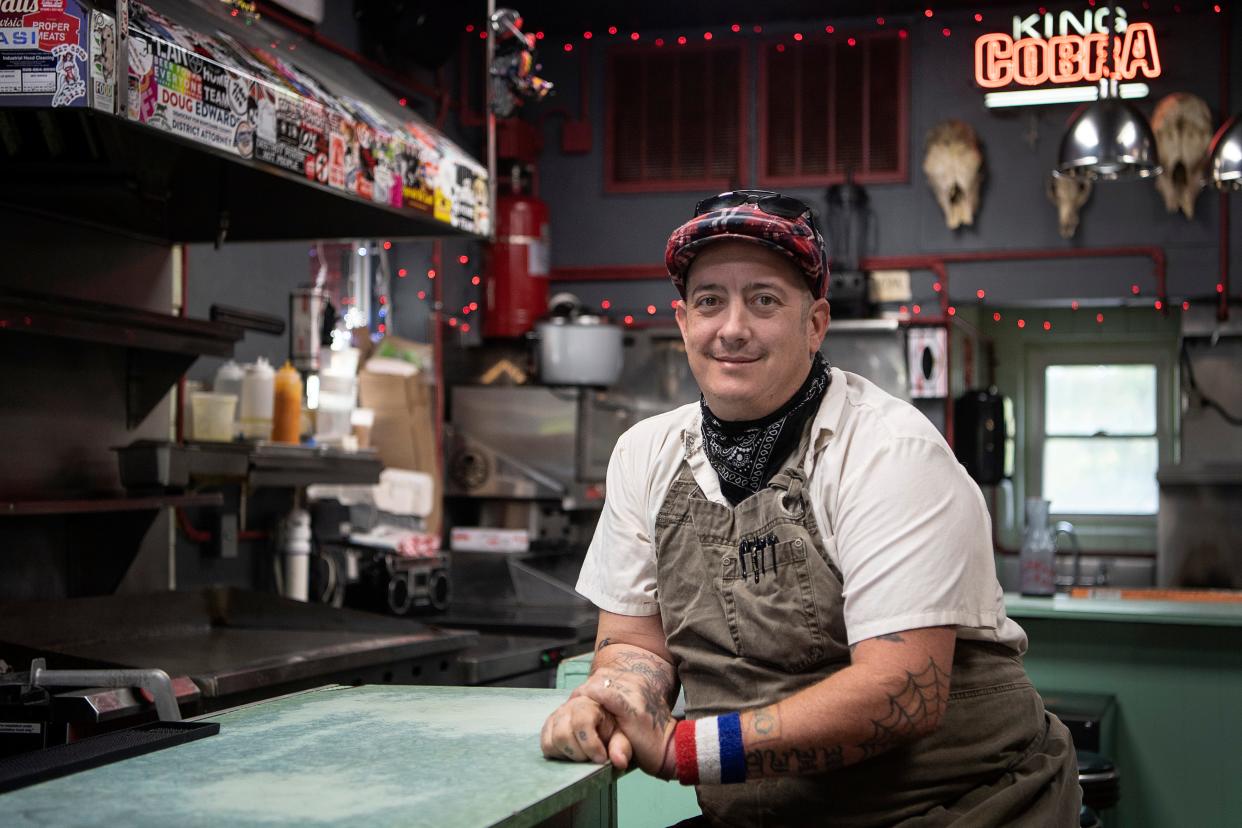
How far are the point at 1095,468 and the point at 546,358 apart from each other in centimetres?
509

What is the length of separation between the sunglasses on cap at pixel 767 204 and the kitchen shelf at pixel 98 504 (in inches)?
74.5

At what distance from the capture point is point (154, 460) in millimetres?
3541

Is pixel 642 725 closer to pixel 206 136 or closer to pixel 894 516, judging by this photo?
pixel 894 516

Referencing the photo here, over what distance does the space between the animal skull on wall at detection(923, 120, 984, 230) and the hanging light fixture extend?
6.79 ft

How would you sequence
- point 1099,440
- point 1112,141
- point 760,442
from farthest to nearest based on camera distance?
1. point 1099,440
2. point 1112,141
3. point 760,442

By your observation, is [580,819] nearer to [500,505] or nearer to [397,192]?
[397,192]

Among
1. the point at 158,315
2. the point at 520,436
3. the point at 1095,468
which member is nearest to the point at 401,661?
the point at 158,315

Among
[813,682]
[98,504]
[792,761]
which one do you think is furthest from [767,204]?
[98,504]

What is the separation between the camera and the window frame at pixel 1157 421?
9.59 meters

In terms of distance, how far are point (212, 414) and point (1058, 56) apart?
5039mm

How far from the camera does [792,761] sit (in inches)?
69.2

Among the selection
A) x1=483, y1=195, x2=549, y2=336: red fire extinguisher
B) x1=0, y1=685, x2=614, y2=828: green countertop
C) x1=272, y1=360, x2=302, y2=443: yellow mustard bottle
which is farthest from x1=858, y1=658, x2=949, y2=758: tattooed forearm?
x1=483, y1=195, x2=549, y2=336: red fire extinguisher

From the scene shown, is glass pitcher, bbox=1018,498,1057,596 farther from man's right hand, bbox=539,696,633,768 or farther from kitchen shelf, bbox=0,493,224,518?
man's right hand, bbox=539,696,633,768

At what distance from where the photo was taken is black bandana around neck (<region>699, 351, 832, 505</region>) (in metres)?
2.01
